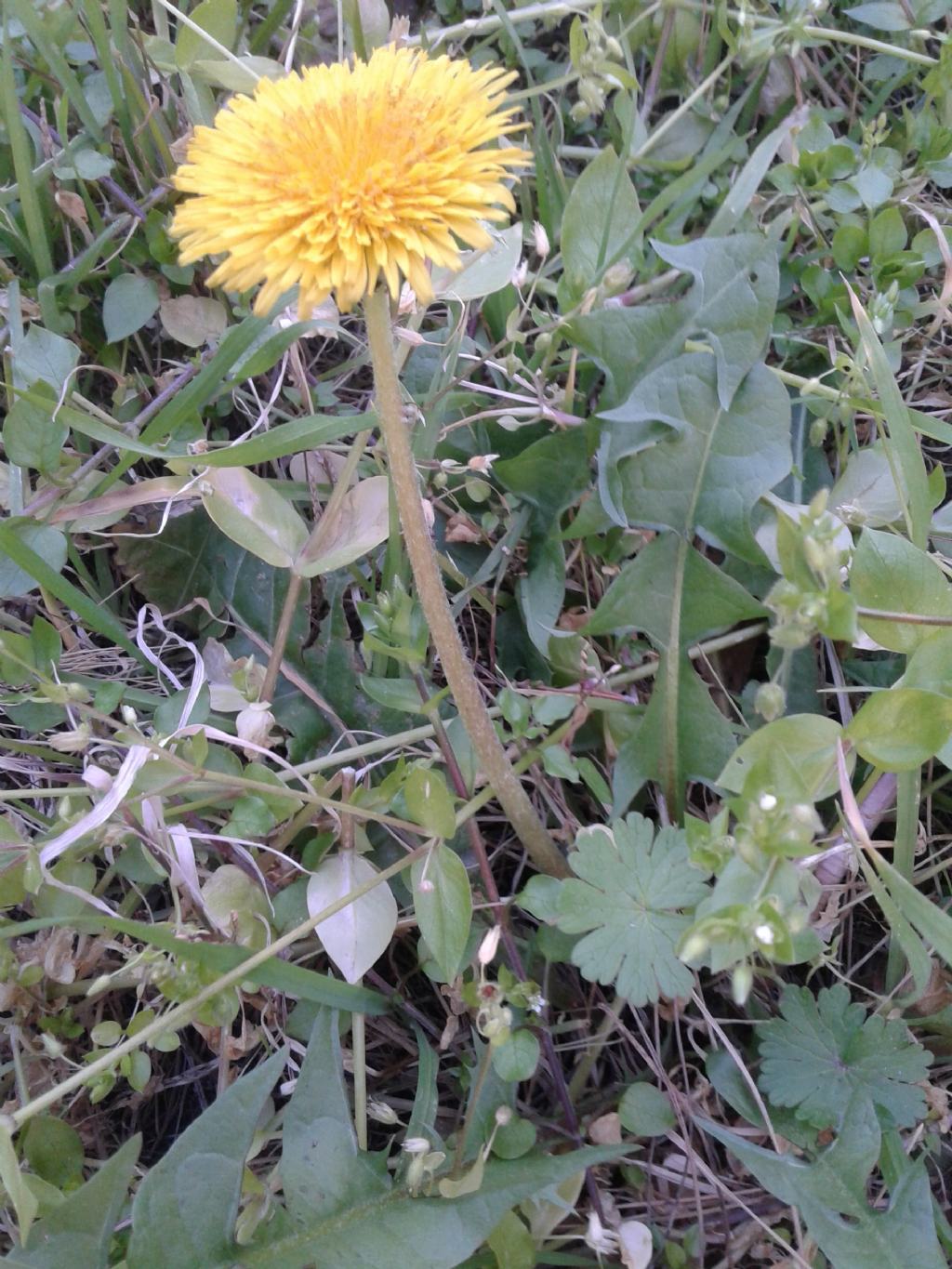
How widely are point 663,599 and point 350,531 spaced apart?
0.40 m

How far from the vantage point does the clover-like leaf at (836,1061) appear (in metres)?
1.00

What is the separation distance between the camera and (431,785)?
95 centimetres

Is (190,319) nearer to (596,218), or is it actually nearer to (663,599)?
(596,218)

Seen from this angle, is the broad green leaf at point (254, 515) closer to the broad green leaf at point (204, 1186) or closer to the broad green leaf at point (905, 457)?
the broad green leaf at point (204, 1186)

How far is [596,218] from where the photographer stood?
1222mm

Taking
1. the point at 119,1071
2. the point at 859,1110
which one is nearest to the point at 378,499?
Answer: the point at 119,1071

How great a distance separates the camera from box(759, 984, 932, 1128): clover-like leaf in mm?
999

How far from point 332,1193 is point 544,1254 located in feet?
0.85

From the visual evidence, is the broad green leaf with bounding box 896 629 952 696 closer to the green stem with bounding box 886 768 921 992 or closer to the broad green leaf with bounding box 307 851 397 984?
the green stem with bounding box 886 768 921 992

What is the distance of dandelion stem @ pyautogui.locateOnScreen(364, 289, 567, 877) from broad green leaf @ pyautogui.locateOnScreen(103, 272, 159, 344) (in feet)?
2.00

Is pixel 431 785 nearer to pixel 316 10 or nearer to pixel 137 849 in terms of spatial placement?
pixel 137 849

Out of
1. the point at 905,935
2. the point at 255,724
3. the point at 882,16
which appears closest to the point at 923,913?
the point at 905,935

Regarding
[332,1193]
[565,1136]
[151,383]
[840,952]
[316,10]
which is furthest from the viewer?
[316,10]

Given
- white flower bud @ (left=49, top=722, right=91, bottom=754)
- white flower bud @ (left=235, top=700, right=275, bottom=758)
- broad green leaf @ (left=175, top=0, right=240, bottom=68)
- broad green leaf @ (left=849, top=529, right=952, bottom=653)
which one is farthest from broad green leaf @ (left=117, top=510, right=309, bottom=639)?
broad green leaf @ (left=849, top=529, right=952, bottom=653)
